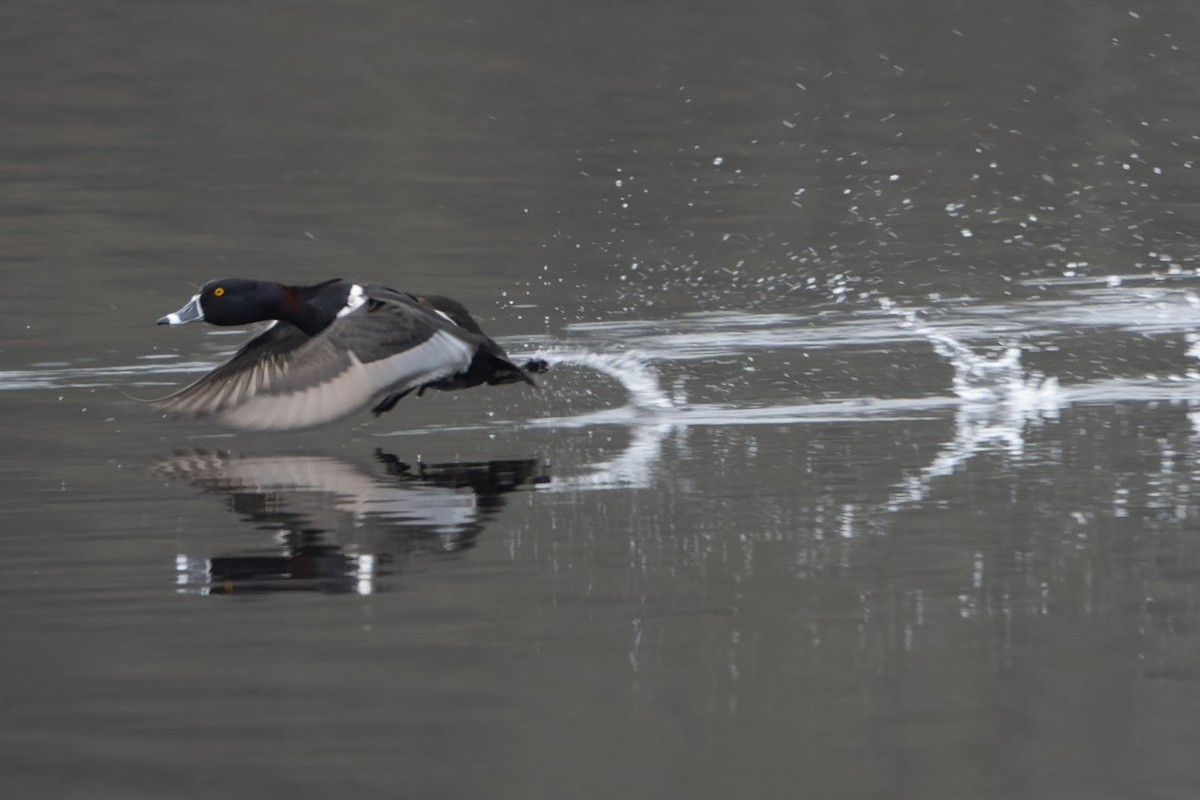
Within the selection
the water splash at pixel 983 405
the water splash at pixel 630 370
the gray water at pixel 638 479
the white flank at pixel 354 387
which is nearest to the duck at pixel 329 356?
the white flank at pixel 354 387

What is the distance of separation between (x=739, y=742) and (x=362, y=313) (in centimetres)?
384

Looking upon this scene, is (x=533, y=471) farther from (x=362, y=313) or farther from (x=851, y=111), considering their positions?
(x=851, y=111)

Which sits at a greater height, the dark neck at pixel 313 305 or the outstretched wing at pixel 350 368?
the dark neck at pixel 313 305

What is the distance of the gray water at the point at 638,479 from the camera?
4.58 metres

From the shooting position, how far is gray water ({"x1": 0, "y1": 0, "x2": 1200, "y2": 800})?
458cm

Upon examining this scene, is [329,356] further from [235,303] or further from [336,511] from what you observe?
[336,511]

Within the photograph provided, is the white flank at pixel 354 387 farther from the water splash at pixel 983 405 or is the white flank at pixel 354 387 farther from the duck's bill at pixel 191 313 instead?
the water splash at pixel 983 405

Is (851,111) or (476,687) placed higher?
(851,111)

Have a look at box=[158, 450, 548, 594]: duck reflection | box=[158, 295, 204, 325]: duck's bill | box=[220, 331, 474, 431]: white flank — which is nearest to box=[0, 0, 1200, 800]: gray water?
box=[158, 450, 548, 594]: duck reflection

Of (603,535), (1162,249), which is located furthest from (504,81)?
(603,535)

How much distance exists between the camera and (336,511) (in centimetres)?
684

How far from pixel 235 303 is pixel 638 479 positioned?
2129 millimetres

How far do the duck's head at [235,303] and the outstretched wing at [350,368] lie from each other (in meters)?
0.35

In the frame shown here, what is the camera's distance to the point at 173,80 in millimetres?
23297
